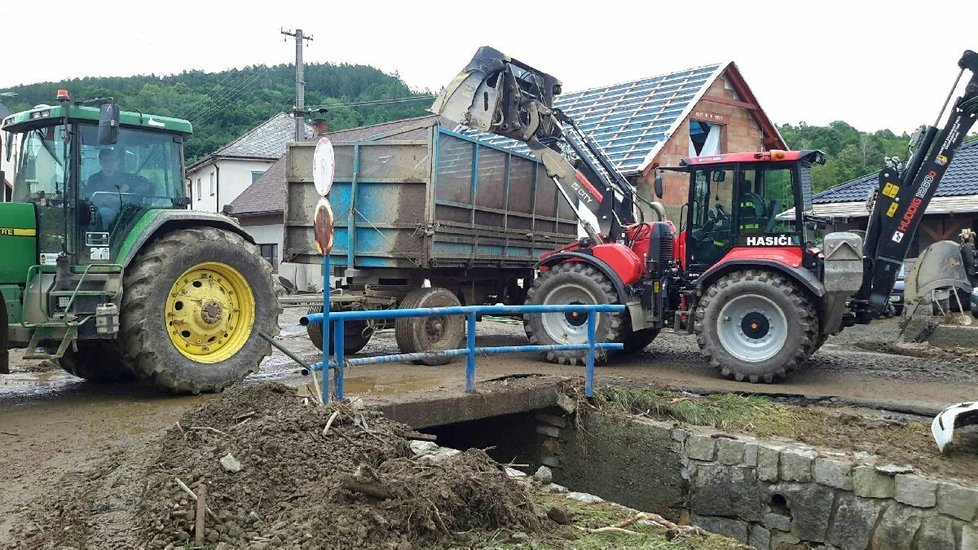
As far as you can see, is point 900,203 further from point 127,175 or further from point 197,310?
point 127,175

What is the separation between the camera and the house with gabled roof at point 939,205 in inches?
648

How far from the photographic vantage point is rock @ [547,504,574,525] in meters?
4.53

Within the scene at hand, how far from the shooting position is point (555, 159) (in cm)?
1030

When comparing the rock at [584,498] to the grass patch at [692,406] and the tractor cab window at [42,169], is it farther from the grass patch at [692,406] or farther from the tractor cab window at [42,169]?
the tractor cab window at [42,169]

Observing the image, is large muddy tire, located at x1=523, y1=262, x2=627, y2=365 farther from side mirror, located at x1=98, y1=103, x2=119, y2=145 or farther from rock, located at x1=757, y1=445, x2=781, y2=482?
side mirror, located at x1=98, y1=103, x2=119, y2=145

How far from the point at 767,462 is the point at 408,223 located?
469 centimetres

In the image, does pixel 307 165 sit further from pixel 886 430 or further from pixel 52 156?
pixel 886 430

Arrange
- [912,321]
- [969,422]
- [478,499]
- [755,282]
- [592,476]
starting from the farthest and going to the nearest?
[912,321], [755,282], [592,476], [969,422], [478,499]

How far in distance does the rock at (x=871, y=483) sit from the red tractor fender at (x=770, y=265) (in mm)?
2739

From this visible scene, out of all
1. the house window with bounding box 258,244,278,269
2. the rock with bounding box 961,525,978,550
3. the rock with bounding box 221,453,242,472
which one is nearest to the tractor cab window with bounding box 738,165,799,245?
the rock with bounding box 961,525,978,550

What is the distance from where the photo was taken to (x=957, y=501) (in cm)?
545

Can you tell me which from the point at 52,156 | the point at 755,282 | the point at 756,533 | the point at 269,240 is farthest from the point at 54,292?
the point at 269,240

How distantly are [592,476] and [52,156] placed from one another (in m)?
5.58

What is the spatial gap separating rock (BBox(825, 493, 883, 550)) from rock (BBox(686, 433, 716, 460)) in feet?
3.62
